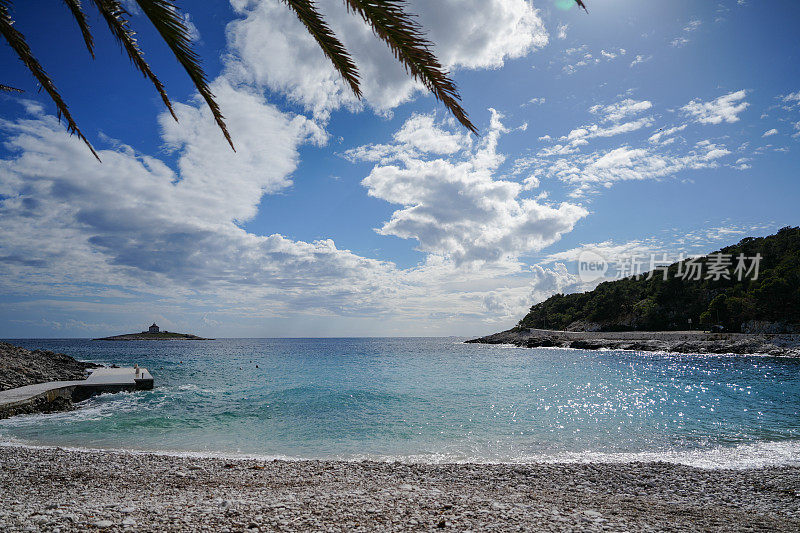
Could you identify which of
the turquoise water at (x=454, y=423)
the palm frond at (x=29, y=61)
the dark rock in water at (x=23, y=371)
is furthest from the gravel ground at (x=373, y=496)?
the dark rock in water at (x=23, y=371)

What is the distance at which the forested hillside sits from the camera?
68.7 m

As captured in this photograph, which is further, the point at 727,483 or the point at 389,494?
the point at 727,483

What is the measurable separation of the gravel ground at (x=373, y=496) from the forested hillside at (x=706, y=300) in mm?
81935

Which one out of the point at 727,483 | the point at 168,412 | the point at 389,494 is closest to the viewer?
the point at 389,494

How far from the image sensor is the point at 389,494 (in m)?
7.83

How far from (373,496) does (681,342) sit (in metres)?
78.7

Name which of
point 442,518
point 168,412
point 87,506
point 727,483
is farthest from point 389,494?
point 168,412

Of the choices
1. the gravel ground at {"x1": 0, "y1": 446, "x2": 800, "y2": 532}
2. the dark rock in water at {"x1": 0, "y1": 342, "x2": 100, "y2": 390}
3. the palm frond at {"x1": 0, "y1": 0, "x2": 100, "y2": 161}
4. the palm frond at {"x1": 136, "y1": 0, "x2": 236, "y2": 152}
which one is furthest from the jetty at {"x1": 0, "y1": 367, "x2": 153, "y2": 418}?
the palm frond at {"x1": 136, "y1": 0, "x2": 236, "y2": 152}

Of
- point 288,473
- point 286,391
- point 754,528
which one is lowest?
point 286,391

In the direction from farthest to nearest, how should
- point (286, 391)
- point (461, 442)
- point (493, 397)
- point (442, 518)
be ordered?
1. point (286, 391)
2. point (493, 397)
3. point (461, 442)
4. point (442, 518)

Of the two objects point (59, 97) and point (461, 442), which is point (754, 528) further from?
point (59, 97)

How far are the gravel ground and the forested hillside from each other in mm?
81935

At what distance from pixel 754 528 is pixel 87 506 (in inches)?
449

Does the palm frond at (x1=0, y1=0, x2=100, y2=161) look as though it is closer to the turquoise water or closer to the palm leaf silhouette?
the palm leaf silhouette
